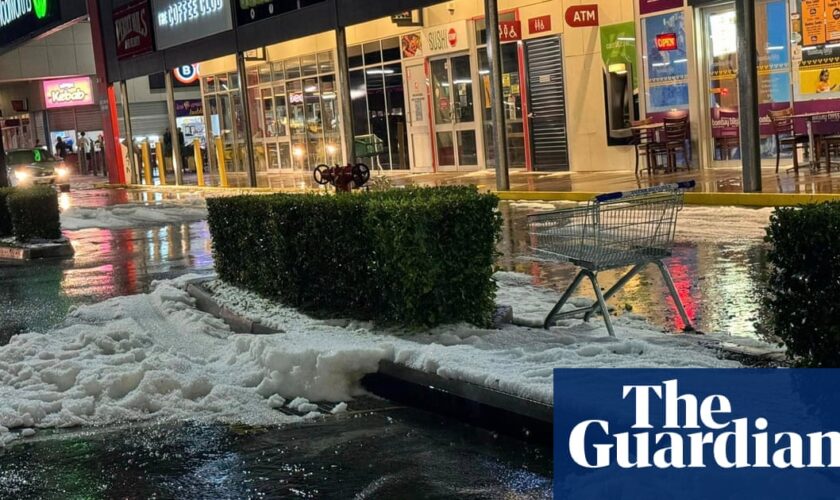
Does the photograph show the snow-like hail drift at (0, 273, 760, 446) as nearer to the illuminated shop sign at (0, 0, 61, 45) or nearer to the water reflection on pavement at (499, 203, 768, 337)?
the water reflection on pavement at (499, 203, 768, 337)

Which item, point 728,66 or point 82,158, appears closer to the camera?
point 728,66

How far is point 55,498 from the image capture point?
568 centimetres

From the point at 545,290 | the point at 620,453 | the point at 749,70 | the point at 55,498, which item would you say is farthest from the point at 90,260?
the point at 620,453

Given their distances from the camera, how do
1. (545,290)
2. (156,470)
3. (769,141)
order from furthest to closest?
1. (769,141)
2. (545,290)
3. (156,470)

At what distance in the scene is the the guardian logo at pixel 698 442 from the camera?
4.91m

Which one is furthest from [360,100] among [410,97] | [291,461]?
[291,461]

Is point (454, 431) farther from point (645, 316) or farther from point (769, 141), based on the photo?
point (769, 141)

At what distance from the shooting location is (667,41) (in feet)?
72.0

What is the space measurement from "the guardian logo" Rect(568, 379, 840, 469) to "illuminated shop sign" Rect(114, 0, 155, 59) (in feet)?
110

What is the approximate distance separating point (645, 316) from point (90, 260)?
433 inches

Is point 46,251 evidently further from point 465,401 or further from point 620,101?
point 465,401

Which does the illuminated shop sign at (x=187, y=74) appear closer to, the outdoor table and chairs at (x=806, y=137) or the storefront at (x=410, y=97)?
the storefront at (x=410, y=97)

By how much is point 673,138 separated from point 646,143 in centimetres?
65

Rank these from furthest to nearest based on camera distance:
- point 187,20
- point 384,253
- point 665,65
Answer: point 187,20
point 665,65
point 384,253
